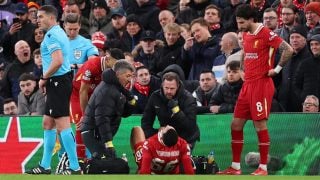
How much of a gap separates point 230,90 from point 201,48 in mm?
1976

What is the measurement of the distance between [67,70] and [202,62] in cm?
459

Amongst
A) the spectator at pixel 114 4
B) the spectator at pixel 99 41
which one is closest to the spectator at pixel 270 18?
the spectator at pixel 99 41

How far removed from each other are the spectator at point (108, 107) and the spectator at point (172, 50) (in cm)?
405

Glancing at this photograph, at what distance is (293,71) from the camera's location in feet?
61.6

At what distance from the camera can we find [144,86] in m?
19.7

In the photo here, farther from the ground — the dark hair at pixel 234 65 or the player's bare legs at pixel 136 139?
the dark hair at pixel 234 65

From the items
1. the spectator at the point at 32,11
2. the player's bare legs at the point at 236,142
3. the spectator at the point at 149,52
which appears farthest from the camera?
the spectator at the point at 32,11

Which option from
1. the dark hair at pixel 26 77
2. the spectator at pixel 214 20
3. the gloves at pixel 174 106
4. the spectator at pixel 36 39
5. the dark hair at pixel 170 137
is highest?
the spectator at pixel 214 20

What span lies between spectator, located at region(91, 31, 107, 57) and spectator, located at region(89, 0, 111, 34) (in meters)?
0.70

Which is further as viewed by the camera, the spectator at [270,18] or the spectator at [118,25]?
the spectator at [118,25]

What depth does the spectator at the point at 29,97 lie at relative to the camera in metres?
20.2

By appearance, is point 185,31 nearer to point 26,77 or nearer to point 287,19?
point 287,19

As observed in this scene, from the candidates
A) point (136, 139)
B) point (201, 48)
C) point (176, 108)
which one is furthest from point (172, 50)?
point (176, 108)

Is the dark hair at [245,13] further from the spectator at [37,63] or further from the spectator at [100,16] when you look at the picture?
the spectator at [100,16]
